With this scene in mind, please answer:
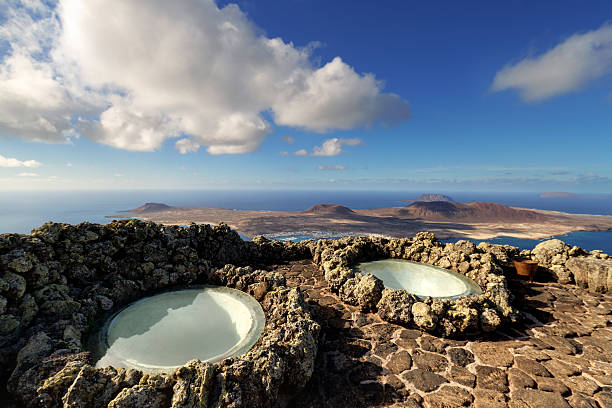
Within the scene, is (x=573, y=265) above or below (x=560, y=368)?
above

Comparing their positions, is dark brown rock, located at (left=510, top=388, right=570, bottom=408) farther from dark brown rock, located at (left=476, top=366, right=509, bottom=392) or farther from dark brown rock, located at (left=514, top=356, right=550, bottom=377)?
dark brown rock, located at (left=514, top=356, right=550, bottom=377)

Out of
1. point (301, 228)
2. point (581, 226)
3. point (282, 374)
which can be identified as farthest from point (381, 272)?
point (581, 226)

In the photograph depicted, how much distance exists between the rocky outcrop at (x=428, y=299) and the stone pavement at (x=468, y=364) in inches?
14.4

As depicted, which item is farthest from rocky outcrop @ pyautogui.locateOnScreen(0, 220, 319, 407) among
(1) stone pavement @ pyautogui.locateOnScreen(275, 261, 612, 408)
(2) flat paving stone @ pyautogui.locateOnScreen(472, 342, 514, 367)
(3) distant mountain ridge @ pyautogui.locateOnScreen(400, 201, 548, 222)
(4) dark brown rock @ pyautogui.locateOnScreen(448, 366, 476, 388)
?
(3) distant mountain ridge @ pyautogui.locateOnScreen(400, 201, 548, 222)

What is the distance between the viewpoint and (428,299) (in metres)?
7.05

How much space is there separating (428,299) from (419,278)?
9.40 ft

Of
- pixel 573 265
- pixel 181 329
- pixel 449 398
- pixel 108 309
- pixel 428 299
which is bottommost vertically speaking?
pixel 449 398

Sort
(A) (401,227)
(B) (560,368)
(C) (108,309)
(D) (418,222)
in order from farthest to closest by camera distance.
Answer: (D) (418,222), (A) (401,227), (C) (108,309), (B) (560,368)

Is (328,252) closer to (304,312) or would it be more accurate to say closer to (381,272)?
(381,272)

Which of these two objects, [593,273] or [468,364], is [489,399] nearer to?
[468,364]

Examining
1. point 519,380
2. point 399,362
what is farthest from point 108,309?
point 519,380

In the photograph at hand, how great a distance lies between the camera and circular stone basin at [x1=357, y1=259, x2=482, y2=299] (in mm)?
8602

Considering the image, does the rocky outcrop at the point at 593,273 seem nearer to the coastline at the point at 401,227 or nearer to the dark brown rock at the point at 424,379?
the dark brown rock at the point at 424,379

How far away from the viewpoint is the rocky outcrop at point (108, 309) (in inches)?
147
